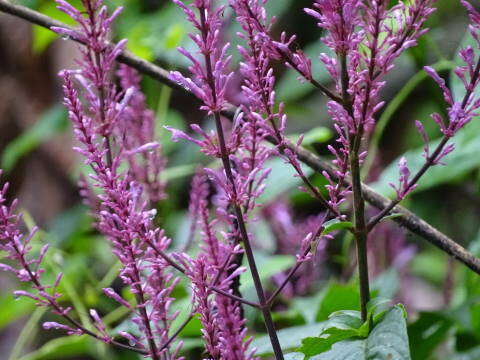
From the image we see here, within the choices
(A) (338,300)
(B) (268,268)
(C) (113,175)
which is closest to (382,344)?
(C) (113,175)

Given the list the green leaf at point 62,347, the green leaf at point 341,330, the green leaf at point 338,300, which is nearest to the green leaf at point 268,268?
the green leaf at point 338,300

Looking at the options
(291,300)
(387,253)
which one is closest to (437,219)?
(387,253)

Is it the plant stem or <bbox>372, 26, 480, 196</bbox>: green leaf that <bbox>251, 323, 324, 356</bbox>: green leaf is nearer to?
the plant stem

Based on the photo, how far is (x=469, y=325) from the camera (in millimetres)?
987

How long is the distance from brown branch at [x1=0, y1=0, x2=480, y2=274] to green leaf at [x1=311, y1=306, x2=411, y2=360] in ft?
0.58

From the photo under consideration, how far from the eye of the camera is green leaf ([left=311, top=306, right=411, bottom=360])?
523mm

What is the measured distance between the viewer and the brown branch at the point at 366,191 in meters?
0.73

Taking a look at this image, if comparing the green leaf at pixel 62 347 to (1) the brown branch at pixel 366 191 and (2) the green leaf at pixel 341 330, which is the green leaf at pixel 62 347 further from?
(2) the green leaf at pixel 341 330

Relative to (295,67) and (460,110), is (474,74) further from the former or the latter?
(295,67)

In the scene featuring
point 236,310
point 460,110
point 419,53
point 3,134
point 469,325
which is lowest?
point 469,325

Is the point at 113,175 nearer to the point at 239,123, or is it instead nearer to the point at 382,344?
the point at 239,123

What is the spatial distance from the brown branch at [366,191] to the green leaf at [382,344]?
0.18m

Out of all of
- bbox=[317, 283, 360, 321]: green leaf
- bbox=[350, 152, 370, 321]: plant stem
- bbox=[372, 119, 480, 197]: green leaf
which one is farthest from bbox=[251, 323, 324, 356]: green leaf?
bbox=[372, 119, 480, 197]: green leaf

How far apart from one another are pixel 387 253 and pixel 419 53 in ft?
1.47
